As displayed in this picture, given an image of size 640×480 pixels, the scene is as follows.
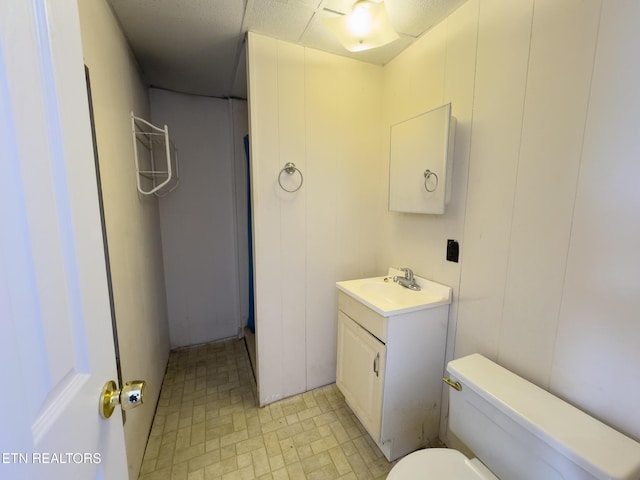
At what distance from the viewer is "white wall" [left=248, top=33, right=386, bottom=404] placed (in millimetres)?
1728

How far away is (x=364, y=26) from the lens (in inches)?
51.4

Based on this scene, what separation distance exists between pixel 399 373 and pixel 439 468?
1.41 feet

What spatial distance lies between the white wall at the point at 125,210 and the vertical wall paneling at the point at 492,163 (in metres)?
1.68

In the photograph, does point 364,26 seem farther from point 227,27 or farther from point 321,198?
point 321,198

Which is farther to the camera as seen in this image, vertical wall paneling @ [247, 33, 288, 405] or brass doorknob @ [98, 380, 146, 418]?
vertical wall paneling @ [247, 33, 288, 405]

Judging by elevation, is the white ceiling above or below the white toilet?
above

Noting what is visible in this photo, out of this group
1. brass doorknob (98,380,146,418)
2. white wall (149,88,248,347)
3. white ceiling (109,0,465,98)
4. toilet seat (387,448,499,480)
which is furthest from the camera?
white wall (149,88,248,347)

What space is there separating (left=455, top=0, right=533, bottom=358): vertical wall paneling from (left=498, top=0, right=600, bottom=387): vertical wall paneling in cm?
4

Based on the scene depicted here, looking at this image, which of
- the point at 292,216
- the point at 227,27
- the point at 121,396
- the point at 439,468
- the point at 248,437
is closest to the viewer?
the point at 121,396

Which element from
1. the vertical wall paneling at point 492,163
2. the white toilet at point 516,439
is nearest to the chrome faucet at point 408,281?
the vertical wall paneling at point 492,163

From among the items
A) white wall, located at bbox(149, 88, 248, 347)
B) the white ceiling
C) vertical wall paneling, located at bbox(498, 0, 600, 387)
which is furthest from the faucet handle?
white wall, located at bbox(149, 88, 248, 347)

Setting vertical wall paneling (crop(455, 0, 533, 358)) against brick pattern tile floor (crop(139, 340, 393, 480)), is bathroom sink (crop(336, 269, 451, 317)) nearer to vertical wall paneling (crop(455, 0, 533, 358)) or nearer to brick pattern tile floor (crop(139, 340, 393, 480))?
vertical wall paneling (crop(455, 0, 533, 358))

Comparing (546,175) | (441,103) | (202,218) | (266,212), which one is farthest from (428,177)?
(202,218)

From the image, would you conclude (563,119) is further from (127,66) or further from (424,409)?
(127,66)
